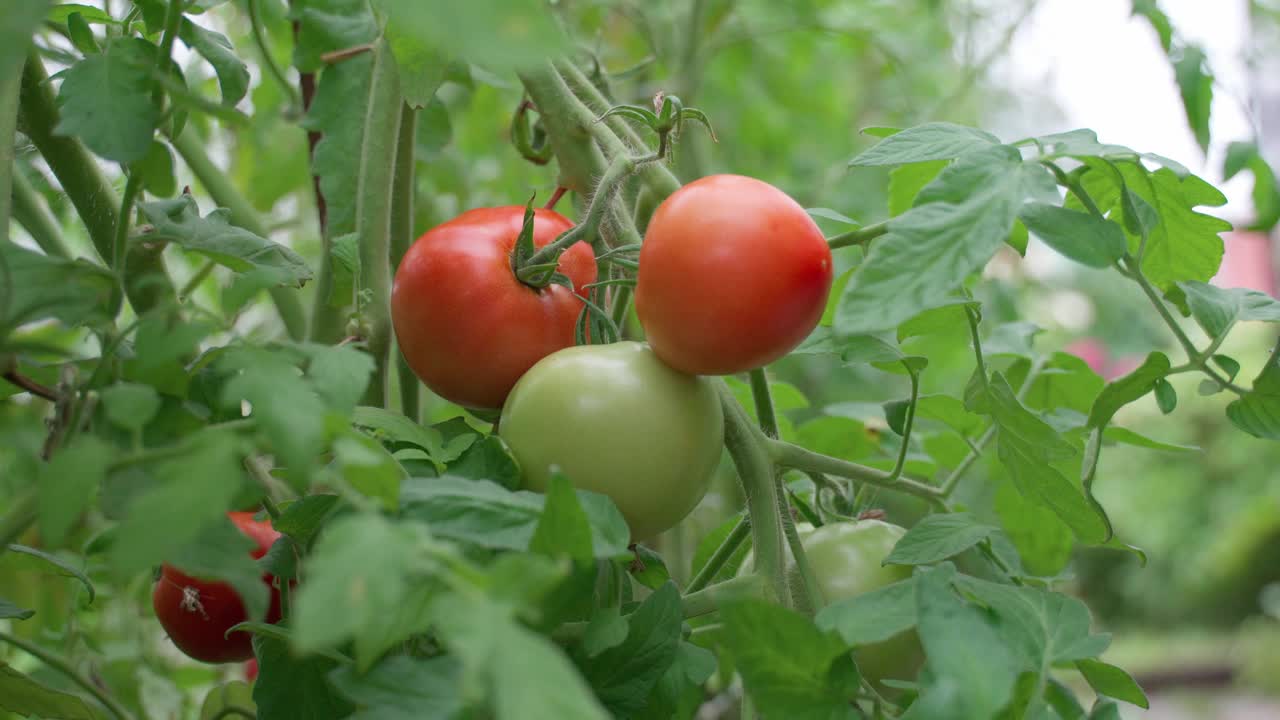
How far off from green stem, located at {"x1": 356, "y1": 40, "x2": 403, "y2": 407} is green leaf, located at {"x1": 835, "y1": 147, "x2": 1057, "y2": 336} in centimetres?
27

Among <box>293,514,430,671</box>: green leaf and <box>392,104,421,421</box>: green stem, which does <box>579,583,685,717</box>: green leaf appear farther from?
<box>392,104,421,421</box>: green stem

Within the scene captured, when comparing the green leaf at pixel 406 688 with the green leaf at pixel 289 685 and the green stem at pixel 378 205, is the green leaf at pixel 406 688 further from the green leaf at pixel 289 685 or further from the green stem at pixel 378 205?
the green stem at pixel 378 205

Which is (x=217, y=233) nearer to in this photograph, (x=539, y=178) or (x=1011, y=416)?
(x=1011, y=416)

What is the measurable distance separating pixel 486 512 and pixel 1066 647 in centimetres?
19

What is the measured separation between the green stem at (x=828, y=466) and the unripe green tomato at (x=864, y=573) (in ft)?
0.09

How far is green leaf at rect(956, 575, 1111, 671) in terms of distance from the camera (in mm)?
315

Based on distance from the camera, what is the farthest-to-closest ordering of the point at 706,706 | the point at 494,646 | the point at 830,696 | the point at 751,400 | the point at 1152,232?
the point at 706,706 < the point at 751,400 < the point at 1152,232 < the point at 830,696 < the point at 494,646

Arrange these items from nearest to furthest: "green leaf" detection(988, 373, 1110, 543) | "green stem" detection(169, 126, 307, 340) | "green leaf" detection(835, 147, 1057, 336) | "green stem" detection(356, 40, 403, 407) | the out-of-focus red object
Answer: "green leaf" detection(835, 147, 1057, 336) → "green leaf" detection(988, 373, 1110, 543) → "green stem" detection(356, 40, 403, 407) → "green stem" detection(169, 126, 307, 340) → the out-of-focus red object

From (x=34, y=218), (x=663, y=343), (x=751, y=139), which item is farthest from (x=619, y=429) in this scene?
(x=751, y=139)

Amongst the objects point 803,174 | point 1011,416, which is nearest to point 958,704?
point 1011,416

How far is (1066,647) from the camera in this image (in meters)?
0.32

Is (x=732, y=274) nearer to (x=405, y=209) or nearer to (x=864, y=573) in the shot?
(x=864, y=573)

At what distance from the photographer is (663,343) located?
15.0 inches

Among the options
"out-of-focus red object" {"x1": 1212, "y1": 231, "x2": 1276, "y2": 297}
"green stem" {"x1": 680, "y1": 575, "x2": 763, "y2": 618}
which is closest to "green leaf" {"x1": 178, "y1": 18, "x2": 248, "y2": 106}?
"green stem" {"x1": 680, "y1": 575, "x2": 763, "y2": 618}
